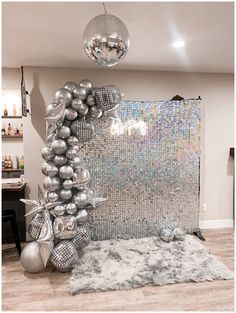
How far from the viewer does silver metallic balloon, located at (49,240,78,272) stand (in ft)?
8.50

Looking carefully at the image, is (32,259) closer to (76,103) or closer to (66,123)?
(66,123)

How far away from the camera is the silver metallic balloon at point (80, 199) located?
8.82 ft

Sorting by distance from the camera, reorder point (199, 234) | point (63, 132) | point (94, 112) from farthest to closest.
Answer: point (199, 234) < point (94, 112) < point (63, 132)

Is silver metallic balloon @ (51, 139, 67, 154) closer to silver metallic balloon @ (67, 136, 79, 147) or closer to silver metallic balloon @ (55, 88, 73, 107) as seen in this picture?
silver metallic balloon @ (67, 136, 79, 147)

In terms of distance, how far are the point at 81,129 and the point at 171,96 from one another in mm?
1723

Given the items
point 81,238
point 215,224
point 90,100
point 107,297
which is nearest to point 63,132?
point 90,100

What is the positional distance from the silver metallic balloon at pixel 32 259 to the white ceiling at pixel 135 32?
2.12m

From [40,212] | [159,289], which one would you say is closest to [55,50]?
[40,212]

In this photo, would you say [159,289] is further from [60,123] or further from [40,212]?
[60,123]

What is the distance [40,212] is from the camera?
278 centimetres

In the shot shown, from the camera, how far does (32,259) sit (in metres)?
2.64

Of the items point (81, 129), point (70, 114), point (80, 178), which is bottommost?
point (80, 178)

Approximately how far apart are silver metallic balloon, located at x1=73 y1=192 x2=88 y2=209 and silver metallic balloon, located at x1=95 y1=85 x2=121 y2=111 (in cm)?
100

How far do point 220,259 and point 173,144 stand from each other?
61.3 inches
